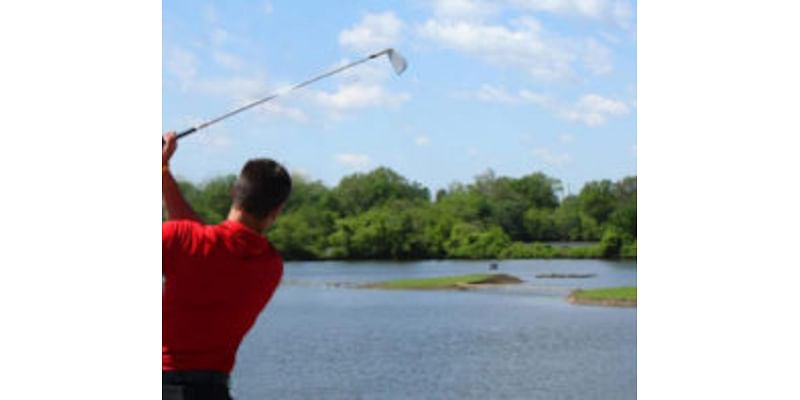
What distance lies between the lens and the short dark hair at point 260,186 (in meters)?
1.28

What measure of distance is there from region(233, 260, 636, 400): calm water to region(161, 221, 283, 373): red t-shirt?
30.1 feet

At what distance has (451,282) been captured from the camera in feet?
55.9

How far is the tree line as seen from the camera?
393 inches

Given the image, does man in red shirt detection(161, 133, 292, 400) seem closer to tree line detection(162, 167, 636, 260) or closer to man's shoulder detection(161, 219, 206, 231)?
man's shoulder detection(161, 219, 206, 231)

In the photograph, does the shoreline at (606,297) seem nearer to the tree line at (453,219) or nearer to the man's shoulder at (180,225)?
the tree line at (453,219)

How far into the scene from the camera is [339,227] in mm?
11969

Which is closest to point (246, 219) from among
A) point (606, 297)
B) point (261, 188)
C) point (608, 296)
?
point (261, 188)

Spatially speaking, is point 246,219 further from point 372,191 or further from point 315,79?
point 372,191

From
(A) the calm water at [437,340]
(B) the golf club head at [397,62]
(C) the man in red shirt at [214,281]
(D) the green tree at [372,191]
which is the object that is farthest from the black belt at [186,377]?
(D) the green tree at [372,191]

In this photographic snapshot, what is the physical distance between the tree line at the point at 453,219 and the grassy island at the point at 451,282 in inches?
44.5

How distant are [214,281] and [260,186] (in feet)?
0.41
